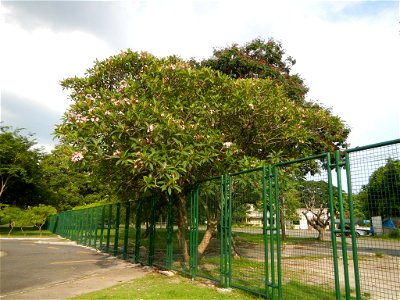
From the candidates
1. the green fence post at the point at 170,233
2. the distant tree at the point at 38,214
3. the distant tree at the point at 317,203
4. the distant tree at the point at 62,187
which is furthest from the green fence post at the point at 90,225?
the distant tree at the point at 62,187

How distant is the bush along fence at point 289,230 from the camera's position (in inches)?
184

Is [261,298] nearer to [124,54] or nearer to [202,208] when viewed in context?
[202,208]

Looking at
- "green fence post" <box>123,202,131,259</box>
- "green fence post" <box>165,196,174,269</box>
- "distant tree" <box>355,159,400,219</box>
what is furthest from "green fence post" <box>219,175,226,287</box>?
"green fence post" <box>123,202,131,259</box>

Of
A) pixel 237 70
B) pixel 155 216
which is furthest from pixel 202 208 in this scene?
pixel 237 70

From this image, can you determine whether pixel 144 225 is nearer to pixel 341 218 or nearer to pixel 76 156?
pixel 76 156

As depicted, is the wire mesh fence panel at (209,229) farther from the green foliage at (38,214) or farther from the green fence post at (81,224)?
the green foliage at (38,214)

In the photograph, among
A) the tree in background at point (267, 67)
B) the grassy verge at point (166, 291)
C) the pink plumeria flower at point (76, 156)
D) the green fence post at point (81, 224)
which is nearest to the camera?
the grassy verge at point (166, 291)

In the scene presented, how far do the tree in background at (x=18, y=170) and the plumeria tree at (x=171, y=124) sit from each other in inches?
925

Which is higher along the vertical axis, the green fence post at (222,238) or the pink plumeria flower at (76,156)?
the pink plumeria flower at (76,156)

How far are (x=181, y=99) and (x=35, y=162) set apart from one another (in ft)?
95.3

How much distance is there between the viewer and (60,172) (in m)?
43.4

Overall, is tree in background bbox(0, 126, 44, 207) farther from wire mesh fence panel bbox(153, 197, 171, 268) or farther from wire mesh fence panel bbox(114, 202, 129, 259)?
wire mesh fence panel bbox(153, 197, 171, 268)

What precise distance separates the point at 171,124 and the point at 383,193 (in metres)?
4.43

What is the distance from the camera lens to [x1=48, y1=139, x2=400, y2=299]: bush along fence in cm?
466
